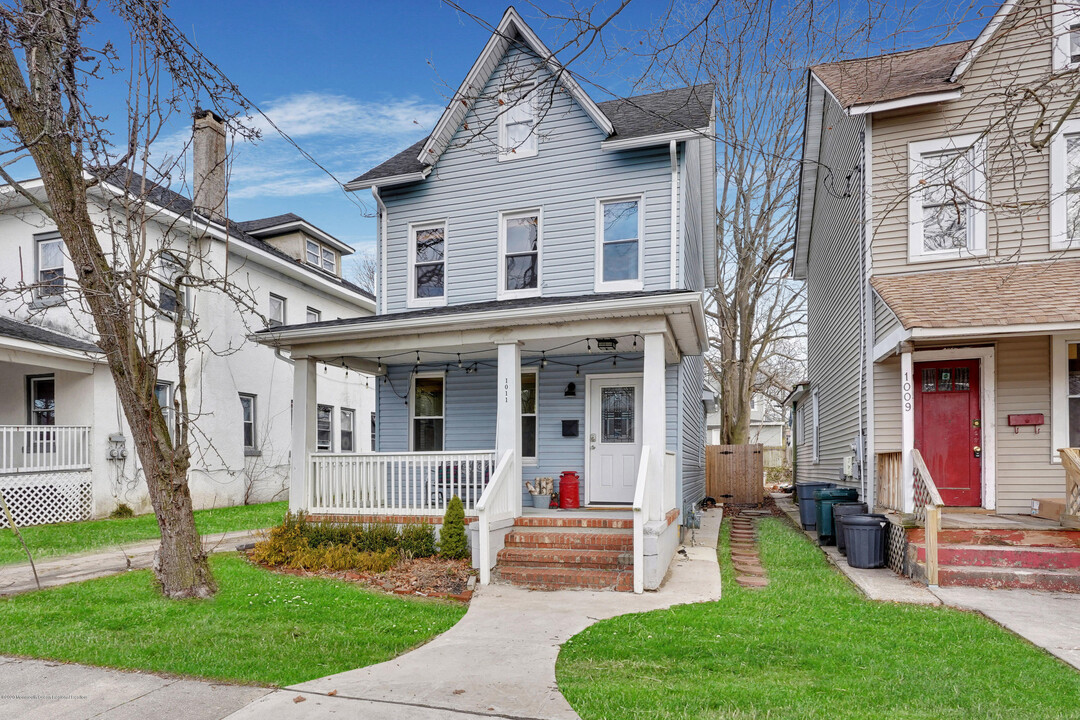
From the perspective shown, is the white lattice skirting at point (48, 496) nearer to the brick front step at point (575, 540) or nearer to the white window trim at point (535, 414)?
the white window trim at point (535, 414)

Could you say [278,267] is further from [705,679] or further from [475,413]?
[705,679]

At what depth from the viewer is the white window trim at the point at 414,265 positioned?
1200 centimetres

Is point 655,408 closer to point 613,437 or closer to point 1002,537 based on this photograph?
point 613,437

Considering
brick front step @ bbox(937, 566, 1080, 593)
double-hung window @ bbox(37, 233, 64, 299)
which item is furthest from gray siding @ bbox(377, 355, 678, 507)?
double-hung window @ bbox(37, 233, 64, 299)

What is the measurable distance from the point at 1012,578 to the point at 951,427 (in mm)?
2766

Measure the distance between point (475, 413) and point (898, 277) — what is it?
21.8 ft

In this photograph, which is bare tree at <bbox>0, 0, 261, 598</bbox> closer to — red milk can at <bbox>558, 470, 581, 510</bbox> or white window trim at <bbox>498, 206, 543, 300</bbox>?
red milk can at <bbox>558, 470, 581, 510</bbox>

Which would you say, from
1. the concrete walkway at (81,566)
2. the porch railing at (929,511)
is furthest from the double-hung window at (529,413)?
the porch railing at (929,511)

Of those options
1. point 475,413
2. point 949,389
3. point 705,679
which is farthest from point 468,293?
point 705,679

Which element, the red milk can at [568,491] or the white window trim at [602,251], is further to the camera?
the white window trim at [602,251]

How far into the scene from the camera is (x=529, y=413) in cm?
1147

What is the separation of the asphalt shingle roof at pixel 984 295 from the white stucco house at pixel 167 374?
869cm

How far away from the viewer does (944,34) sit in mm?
4352

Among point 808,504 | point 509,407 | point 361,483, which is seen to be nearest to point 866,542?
point 808,504
